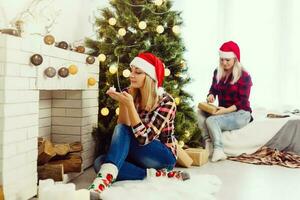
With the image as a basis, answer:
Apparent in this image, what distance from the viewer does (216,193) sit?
7.95 ft

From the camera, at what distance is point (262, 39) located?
4562mm

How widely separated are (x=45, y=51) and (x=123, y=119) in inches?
25.9

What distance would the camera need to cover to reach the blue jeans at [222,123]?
3631 millimetres

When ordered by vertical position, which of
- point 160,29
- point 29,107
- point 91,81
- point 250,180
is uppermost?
point 160,29

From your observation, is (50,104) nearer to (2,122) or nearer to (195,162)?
(2,122)

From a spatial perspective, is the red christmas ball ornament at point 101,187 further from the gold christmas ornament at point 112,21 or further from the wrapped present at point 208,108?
the wrapped present at point 208,108

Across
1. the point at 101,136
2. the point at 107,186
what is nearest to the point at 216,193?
the point at 107,186

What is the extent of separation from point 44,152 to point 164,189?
769mm

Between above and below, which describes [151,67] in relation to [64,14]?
below

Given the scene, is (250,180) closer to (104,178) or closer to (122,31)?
(104,178)

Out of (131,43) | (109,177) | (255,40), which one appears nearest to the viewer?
(109,177)

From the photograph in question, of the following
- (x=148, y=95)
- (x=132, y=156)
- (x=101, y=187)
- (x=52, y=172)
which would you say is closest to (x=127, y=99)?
(x=148, y=95)

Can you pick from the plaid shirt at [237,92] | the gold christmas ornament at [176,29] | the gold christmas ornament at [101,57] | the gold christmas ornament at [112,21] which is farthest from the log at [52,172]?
the plaid shirt at [237,92]

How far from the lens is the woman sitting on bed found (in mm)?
3703
